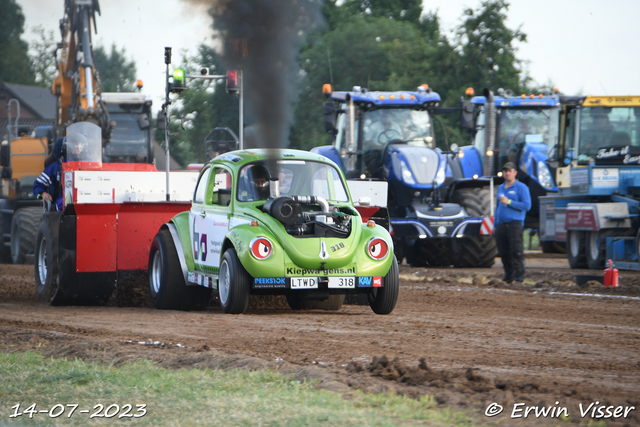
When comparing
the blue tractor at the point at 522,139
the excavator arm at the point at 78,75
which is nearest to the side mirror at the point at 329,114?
the blue tractor at the point at 522,139

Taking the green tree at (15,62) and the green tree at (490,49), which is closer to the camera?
the green tree at (490,49)

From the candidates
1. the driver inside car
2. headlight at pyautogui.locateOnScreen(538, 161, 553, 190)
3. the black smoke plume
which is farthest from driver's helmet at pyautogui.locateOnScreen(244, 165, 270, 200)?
headlight at pyautogui.locateOnScreen(538, 161, 553, 190)

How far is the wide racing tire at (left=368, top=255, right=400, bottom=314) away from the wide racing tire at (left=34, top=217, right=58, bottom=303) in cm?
433

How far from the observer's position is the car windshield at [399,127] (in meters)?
19.9

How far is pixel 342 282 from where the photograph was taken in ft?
31.0

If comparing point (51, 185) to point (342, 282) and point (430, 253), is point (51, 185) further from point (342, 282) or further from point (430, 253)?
point (430, 253)

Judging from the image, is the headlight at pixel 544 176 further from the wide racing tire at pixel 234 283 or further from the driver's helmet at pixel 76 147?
the wide racing tire at pixel 234 283

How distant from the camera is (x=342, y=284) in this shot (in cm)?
944

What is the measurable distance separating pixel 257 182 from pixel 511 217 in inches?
216

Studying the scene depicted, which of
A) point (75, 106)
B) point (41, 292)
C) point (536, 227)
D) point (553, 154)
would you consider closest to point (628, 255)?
point (553, 154)

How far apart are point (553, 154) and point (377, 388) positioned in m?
15.9

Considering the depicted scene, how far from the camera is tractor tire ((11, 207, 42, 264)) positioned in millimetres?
20359

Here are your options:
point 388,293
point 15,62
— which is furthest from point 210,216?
point 15,62

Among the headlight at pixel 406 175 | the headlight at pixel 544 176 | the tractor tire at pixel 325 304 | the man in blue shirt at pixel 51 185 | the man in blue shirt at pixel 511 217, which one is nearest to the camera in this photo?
the tractor tire at pixel 325 304
